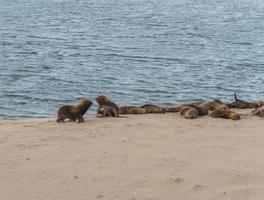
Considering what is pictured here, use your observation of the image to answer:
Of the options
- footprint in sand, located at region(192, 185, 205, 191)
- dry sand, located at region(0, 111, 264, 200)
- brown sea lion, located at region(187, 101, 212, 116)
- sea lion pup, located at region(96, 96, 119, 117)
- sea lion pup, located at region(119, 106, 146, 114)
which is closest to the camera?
dry sand, located at region(0, 111, 264, 200)

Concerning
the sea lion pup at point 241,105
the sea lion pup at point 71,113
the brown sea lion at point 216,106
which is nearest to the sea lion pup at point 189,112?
the brown sea lion at point 216,106

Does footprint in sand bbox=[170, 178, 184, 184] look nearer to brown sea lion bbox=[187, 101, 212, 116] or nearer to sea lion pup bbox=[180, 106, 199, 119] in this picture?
sea lion pup bbox=[180, 106, 199, 119]

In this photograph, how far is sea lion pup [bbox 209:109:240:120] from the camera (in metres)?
12.7

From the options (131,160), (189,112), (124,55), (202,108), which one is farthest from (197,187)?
(124,55)

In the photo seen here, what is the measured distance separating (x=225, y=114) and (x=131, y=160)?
404cm

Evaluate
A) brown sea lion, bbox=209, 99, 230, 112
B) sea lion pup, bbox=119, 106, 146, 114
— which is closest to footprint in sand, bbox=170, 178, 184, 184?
brown sea lion, bbox=209, 99, 230, 112

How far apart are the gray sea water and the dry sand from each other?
145 inches

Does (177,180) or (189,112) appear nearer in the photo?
(177,180)

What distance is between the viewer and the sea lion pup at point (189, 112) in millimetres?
12729

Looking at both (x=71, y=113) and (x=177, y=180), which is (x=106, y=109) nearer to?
(x=71, y=113)

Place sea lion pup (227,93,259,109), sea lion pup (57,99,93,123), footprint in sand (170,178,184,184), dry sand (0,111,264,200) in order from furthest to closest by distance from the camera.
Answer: sea lion pup (227,93,259,109)
sea lion pup (57,99,93,123)
footprint in sand (170,178,184,184)
dry sand (0,111,264,200)

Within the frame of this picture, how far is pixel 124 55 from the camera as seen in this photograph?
75.3 feet

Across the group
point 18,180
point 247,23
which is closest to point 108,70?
point 18,180

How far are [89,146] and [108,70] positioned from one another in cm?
1009
